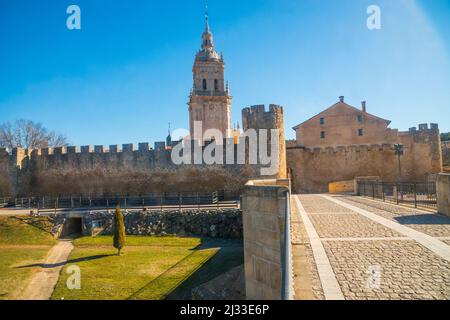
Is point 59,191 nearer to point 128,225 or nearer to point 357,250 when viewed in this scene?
point 128,225

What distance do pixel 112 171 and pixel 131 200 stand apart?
130 inches

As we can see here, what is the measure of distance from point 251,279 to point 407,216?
644cm

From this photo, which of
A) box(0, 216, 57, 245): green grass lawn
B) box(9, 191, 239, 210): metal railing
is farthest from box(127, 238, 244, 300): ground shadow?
box(0, 216, 57, 245): green grass lawn

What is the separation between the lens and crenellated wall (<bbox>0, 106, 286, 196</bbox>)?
25.5 m

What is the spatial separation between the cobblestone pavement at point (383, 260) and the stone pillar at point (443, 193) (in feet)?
2.71

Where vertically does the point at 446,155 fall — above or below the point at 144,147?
below

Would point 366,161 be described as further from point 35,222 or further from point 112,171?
point 35,222

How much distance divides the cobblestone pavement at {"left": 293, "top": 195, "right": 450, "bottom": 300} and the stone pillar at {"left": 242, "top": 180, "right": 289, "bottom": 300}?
2.76ft

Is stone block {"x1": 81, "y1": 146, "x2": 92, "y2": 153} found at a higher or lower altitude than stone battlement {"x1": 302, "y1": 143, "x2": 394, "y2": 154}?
higher

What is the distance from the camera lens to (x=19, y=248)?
17484 mm

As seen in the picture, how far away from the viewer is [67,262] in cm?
1534

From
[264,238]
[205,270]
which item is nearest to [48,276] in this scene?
[205,270]

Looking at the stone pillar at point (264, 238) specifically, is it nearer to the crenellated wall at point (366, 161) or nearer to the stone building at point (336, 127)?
the crenellated wall at point (366, 161)

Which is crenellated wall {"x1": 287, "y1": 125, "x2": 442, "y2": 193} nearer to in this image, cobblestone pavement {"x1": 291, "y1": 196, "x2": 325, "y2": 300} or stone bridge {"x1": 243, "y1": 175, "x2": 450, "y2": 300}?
stone bridge {"x1": 243, "y1": 175, "x2": 450, "y2": 300}
